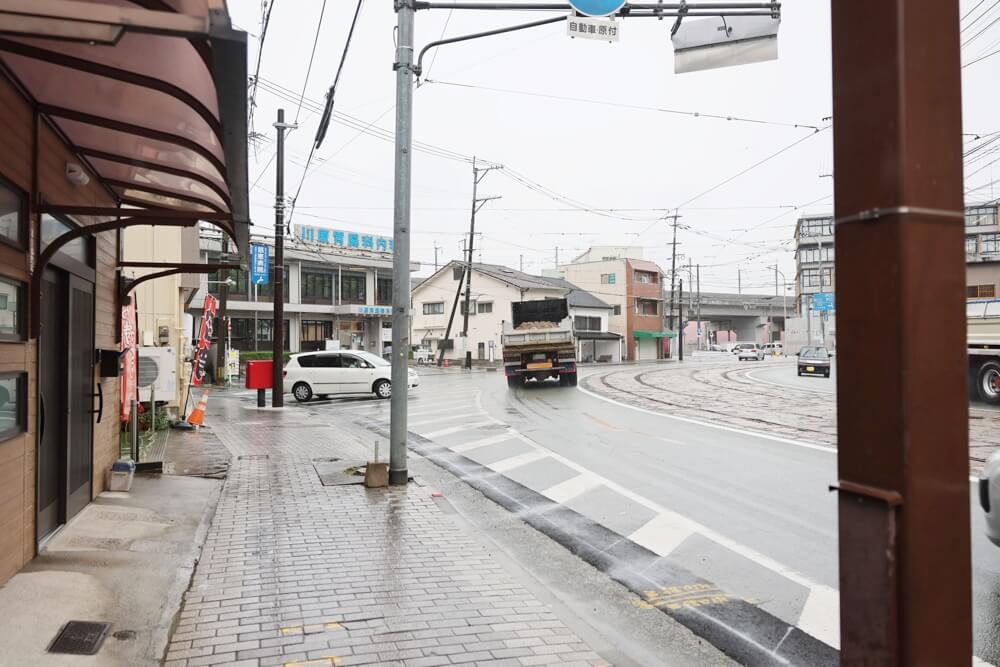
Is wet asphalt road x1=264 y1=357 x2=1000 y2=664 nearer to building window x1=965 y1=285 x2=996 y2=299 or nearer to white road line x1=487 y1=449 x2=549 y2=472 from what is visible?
white road line x1=487 y1=449 x2=549 y2=472

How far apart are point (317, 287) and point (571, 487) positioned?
1701 inches

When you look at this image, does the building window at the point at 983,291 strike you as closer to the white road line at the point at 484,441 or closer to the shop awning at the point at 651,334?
the shop awning at the point at 651,334

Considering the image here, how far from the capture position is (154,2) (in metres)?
3.67

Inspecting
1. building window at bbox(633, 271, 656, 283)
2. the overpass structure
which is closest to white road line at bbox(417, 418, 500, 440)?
building window at bbox(633, 271, 656, 283)

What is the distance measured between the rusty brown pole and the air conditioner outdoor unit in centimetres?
1219

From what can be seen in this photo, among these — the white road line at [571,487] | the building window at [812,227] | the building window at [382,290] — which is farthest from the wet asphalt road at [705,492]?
the building window at [812,227]

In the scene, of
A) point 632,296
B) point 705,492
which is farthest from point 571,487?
point 632,296

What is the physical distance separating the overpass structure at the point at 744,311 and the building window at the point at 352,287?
1930 inches

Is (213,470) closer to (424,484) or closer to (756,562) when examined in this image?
(424,484)

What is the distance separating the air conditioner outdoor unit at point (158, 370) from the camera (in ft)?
39.8

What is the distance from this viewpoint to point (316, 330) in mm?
50469

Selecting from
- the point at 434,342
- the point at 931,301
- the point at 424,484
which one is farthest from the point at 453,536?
the point at 434,342

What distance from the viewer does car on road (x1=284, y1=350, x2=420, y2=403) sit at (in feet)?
80.9

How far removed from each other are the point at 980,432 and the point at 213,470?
13.6 meters
